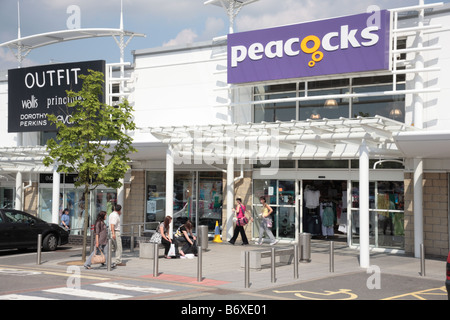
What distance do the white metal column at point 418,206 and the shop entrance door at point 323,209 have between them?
3.11m

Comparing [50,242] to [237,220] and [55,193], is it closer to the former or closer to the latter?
[55,193]

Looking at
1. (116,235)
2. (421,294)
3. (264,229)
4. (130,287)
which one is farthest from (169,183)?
(421,294)

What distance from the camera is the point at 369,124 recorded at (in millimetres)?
15320

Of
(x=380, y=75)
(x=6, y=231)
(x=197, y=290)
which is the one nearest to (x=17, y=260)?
(x=6, y=231)

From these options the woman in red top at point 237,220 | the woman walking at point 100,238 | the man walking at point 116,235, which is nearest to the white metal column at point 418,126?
the woman in red top at point 237,220

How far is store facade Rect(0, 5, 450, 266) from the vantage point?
18.0 m

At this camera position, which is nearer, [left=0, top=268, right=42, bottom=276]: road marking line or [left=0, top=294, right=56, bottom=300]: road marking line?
[left=0, top=294, right=56, bottom=300]: road marking line

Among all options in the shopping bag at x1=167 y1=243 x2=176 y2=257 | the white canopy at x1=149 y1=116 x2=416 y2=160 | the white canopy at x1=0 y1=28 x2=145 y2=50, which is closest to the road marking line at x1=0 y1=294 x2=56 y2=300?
the shopping bag at x1=167 y1=243 x2=176 y2=257

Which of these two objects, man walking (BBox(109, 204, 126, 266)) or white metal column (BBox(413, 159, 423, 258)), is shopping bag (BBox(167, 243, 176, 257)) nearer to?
man walking (BBox(109, 204, 126, 266))

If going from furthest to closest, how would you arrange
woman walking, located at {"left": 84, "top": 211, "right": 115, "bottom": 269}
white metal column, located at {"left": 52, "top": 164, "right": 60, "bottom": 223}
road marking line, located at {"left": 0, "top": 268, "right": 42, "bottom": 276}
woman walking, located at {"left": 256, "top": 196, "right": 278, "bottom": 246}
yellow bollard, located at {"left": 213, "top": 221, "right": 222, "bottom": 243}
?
white metal column, located at {"left": 52, "top": 164, "right": 60, "bottom": 223}
yellow bollard, located at {"left": 213, "top": 221, "right": 222, "bottom": 243}
woman walking, located at {"left": 256, "top": 196, "right": 278, "bottom": 246}
woman walking, located at {"left": 84, "top": 211, "right": 115, "bottom": 269}
road marking line, located at {"left": 0, "top": 268, "right": 42, "bottom": 276}

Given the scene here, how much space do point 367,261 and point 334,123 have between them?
3.71 m

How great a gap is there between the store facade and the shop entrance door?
0.13 feet
